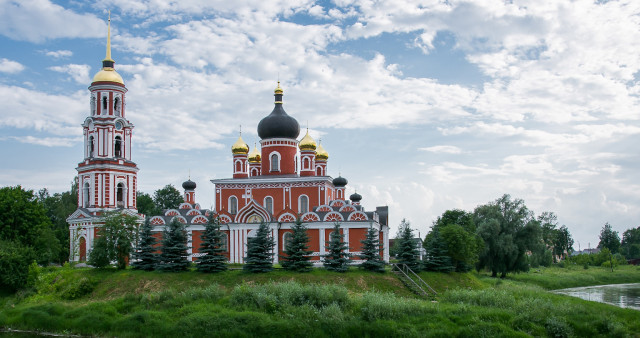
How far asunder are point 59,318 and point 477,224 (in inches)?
1199

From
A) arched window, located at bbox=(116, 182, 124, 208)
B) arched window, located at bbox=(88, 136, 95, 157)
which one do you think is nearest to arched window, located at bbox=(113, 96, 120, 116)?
arched window, located at bbox=(88, 136, 95, 157)

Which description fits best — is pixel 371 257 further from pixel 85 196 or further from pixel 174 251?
pixel 85 196

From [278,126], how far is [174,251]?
14.6m

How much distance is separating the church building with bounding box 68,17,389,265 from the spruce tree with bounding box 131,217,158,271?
6.50m

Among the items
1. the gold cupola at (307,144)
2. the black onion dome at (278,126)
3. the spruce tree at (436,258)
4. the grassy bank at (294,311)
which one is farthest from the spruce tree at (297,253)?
the gold cupola at (307,144)

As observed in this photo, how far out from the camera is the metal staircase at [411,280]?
1136 inches

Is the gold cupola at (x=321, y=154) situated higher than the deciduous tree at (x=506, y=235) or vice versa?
the gold cupola at (x=321, y=154)

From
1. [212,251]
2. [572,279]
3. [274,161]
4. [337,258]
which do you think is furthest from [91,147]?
[572,279]

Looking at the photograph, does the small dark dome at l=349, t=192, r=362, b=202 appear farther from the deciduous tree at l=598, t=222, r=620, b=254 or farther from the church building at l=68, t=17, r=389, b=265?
the deciduous tree at l=598, t=222, r=620, b=254

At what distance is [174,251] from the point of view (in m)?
31.0

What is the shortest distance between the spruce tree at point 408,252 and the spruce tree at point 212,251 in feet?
29.5

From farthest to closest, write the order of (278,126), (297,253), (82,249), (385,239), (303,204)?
(278,126)
(385,239)
(303,204)
(82,249)
(297,253)

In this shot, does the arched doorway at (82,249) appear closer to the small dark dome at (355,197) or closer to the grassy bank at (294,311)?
the grassy bank at (294,311)

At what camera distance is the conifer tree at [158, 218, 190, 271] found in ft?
100
